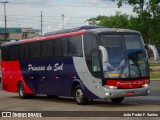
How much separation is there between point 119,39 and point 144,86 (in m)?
2.12

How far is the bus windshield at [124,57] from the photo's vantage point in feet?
63.8

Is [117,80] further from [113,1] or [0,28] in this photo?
[0,28]

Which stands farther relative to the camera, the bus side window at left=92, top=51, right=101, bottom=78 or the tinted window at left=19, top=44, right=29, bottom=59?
the tinted window at left=19, top=44, right=29, bottom=59

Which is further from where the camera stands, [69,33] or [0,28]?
[0,28]

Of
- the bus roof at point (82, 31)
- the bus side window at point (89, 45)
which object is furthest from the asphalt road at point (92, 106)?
the bus roof at point (82, 31)

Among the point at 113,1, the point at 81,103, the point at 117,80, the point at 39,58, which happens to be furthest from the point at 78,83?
the point at 113,1

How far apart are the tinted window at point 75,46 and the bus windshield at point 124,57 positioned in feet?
4.50

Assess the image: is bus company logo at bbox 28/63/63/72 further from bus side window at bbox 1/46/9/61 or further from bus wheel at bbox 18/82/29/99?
bus side window at bbox 1/46/9/61

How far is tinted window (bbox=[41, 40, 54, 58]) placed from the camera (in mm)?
23406

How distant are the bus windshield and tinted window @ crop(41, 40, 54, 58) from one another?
416cm

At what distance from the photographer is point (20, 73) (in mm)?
27406

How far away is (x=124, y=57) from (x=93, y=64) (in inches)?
50.2

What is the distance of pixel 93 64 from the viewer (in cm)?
2002

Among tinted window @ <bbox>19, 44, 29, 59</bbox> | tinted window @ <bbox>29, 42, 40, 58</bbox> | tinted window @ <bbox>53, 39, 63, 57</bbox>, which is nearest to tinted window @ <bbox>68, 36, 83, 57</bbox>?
tinted window @ <bbox>53, 39, 63, 57</bbox>
